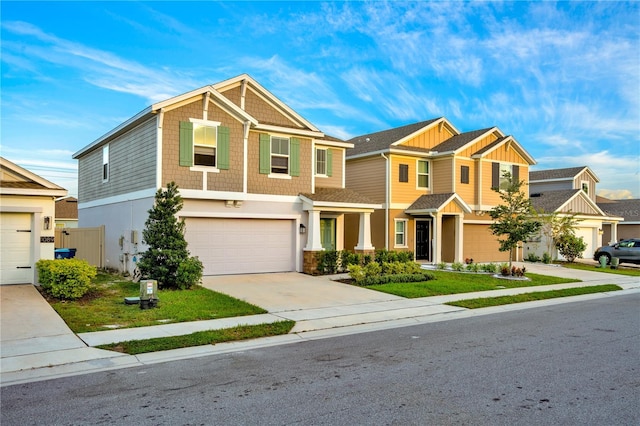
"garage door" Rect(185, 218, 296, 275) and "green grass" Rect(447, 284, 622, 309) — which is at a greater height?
"garage door" Rect(185, 218, 296, 275)

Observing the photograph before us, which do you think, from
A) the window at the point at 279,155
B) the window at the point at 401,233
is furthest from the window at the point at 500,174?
the window at the point at 279,155

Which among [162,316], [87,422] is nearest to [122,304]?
[162,316]

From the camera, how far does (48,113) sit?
21656mm

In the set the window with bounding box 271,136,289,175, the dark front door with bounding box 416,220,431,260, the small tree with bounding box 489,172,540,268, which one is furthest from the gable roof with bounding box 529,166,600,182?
the window with bounding box 271,136,289,175

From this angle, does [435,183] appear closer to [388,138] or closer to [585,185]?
[388,138]

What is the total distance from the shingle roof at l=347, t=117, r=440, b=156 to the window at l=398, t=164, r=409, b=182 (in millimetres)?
1396

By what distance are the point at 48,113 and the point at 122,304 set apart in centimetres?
1359

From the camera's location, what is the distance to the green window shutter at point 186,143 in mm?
16594

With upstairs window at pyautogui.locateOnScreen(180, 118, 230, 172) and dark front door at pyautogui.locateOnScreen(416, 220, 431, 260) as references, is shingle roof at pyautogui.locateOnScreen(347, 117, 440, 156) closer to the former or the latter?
dark front door at pyautogui.locateOnScreen(416, 220, 431, 260)

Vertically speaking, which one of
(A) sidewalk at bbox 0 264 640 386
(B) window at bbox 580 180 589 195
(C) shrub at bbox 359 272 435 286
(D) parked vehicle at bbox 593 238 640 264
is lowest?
(A) sidewalk at bbox 0 264 640 386

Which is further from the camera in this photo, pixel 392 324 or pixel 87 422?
pixel 392 324

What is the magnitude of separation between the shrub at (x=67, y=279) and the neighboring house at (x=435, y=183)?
14326 mm

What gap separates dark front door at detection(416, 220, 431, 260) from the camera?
25828 mm

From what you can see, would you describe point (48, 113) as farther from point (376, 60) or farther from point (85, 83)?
point (376, 60)
